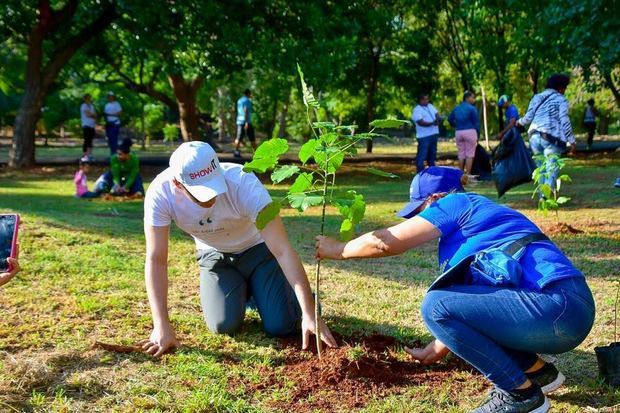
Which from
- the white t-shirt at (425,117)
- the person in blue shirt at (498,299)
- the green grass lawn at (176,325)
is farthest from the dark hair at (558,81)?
the person in blue shirt at (498,299)

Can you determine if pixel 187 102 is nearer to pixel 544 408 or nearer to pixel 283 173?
pixel 283 173

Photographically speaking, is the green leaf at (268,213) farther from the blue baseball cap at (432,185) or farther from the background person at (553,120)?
the background person at (553,120)

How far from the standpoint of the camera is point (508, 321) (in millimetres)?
2641

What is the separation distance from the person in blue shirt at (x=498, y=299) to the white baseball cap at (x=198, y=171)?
81 centimetres

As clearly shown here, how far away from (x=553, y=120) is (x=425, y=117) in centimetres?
444

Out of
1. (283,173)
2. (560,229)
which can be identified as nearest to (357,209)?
(283,173)

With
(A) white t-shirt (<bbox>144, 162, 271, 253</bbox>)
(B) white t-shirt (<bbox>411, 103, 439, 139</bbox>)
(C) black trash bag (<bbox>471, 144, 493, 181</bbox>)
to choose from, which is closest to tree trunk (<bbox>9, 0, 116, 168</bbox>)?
(B) white t-shirt (<bbox>411, 103, 439, 139</bbox>)

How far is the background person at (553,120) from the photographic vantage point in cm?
777

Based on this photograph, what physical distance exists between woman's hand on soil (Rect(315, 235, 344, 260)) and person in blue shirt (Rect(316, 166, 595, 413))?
0.33 feet

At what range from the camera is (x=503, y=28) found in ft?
68.4

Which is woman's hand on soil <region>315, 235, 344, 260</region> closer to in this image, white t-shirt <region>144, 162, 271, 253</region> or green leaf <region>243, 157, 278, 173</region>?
green leaf <region>243, 157, 278, 173</region>

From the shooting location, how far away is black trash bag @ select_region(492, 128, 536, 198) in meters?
7.52

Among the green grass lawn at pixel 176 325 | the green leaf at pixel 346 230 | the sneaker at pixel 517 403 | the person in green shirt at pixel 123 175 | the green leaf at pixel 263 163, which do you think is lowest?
the green grass lawn at pixel 176 325

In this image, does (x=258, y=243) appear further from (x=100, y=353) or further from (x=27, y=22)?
(x=27, y=22)
